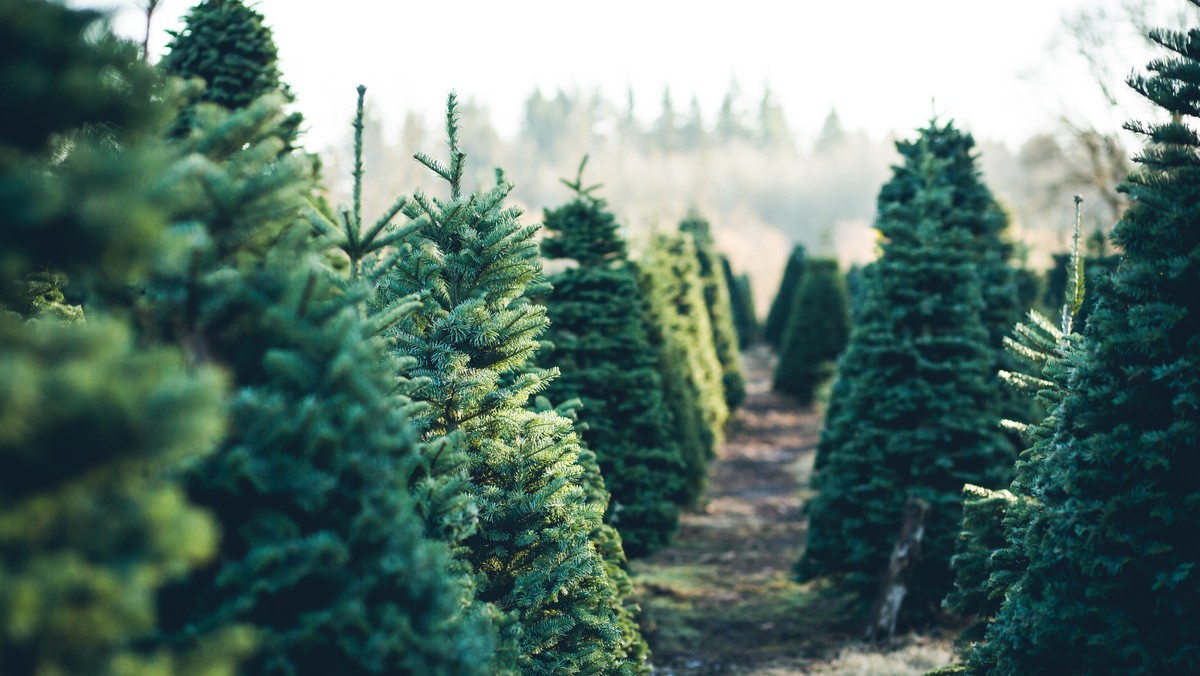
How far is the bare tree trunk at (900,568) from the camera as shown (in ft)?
27.0

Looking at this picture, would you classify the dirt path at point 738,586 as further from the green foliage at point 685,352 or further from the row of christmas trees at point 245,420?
the row of christmas trees at point 245,420

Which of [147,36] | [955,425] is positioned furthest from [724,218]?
[147,36]

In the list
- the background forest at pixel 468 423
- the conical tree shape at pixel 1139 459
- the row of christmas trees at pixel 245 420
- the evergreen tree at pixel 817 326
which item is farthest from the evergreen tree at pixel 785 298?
the row of christmas trees at pixel 245 420

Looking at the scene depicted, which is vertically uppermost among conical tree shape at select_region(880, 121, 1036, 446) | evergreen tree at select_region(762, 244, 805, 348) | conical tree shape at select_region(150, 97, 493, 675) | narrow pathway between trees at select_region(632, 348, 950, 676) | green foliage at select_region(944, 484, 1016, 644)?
evergreen tree at select_region(762, 244, 805, 348)

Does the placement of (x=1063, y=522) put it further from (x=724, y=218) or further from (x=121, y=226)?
(x=724, y=218)

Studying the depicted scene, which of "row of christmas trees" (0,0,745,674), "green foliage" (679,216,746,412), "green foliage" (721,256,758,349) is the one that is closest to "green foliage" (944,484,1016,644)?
"row of christmas trees" (0,0,745,674)

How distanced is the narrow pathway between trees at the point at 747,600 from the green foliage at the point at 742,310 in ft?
73.4

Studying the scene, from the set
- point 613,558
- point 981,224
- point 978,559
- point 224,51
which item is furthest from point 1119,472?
point 981,224

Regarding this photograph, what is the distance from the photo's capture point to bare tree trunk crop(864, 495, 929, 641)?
8.23 m

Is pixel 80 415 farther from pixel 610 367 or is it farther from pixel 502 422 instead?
pixel 610 367

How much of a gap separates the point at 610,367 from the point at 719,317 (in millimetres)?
15722

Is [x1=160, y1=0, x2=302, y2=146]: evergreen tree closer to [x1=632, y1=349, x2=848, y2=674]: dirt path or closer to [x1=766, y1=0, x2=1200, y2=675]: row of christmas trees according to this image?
[x1=632, y1=349, x2=848, y2=674]: dirt path

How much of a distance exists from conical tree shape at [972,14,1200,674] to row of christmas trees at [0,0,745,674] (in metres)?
2.54

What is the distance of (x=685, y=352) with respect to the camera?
52.0 ft
